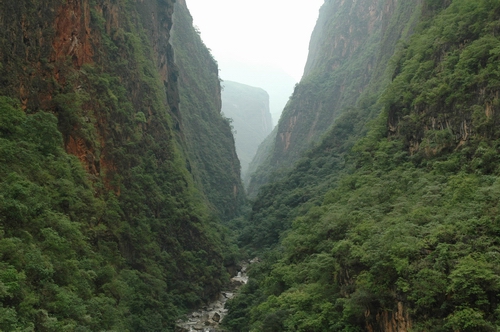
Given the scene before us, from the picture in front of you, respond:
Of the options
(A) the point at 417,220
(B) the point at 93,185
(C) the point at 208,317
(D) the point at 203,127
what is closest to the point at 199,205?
(C) the point at 208,317

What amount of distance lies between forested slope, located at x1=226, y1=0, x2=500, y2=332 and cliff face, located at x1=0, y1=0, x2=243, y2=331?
20.8 feet

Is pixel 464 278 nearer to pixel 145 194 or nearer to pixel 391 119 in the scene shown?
pixel 391 119

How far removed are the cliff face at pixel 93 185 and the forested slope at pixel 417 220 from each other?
6.33m

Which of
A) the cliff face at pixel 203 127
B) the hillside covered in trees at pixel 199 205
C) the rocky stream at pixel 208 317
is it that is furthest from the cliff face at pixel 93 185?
the cliff face at pixel 203 127

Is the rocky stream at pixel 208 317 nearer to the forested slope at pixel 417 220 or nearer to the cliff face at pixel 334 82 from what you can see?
the forested slope at pixel 417 220

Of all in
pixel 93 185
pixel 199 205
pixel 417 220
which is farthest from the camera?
pixel 199 205

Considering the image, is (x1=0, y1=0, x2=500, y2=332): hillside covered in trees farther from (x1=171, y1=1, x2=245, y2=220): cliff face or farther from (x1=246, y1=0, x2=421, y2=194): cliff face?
(x1=246, y1=0, x2=421, y2=194): cliff face

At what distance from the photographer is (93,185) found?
24.4 meters

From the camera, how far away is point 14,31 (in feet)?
70.0

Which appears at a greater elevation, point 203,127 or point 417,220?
point 203,127

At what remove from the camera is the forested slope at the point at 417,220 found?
1506cm

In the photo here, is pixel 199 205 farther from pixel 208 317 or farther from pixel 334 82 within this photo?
pixel 334 82

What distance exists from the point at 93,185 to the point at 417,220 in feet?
51.4

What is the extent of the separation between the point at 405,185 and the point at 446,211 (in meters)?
6.15
